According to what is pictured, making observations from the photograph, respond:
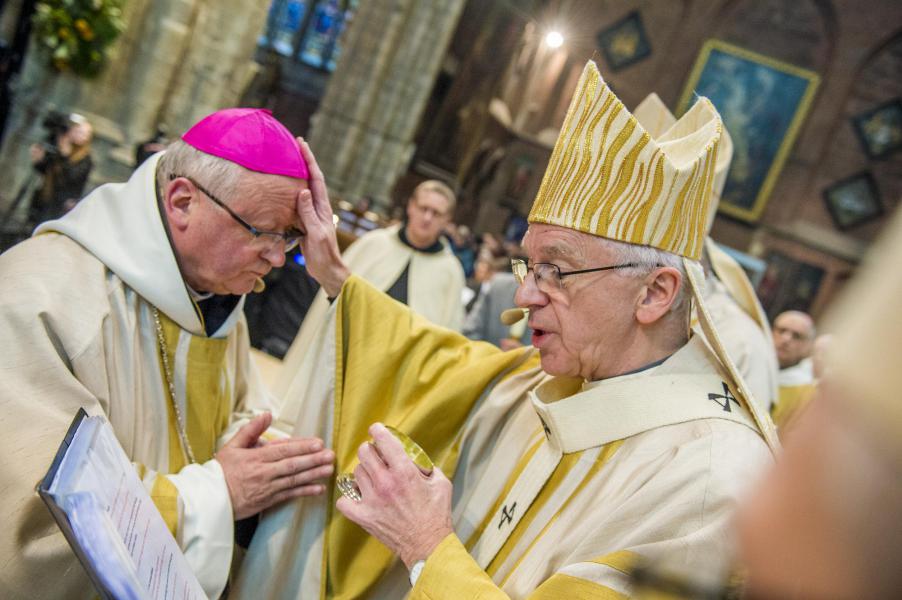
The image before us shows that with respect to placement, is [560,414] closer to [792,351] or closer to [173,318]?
[173,318]

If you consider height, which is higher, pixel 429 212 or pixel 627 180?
pixel 627 180

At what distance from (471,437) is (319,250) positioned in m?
0.65

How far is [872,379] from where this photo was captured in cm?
45

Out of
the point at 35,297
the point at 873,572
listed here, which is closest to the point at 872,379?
the point at 873,572

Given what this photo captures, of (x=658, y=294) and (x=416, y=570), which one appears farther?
(x=658, y=294)

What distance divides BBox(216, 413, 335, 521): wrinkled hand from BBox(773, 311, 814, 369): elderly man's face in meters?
4.32

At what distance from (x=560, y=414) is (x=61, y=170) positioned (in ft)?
15.7

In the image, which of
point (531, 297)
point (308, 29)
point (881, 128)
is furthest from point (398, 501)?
point (308, 29)

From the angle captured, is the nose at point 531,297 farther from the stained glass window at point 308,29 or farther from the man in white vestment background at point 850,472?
the stained glass window at point 308,29

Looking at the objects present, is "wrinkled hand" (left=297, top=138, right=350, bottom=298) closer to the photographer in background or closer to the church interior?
the church interior

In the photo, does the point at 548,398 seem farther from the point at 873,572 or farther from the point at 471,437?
the point at 873,572

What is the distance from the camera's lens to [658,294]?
170 cm

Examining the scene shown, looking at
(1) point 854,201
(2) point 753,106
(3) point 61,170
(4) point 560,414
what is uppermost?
(2) point 753,106

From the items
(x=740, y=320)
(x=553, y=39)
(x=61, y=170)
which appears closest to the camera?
(x=740, y=320)
